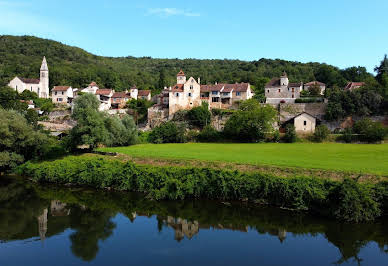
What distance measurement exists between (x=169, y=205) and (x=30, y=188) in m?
13.8

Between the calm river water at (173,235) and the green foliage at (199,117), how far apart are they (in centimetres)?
2642

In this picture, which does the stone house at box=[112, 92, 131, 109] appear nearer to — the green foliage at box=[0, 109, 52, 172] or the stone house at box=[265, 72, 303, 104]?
the stone house at box=[265, 72, 303, 104]

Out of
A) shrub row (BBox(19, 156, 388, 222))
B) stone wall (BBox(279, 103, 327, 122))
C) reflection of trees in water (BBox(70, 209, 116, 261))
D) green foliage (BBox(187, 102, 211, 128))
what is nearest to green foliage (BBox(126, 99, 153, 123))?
green foliage (BBox(187, 102, 211, 128))

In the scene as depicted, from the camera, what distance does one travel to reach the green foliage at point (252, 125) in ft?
143

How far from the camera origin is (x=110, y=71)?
9962 cm

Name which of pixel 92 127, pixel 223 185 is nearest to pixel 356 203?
pixel 223 185

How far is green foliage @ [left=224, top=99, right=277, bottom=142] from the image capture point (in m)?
43.5

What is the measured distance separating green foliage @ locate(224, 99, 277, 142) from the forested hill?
32291 millimetres

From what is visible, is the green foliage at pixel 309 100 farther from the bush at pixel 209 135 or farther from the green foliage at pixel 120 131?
the green foliage at pixel 120 131

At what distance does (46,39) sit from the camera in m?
138

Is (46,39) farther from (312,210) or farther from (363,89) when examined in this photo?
(312,210)

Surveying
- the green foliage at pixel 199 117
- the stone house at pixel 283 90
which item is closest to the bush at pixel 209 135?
the green foliage at pixel 199 117

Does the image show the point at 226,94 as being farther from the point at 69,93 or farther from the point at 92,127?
the point at 69,93

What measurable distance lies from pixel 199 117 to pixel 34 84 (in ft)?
154
